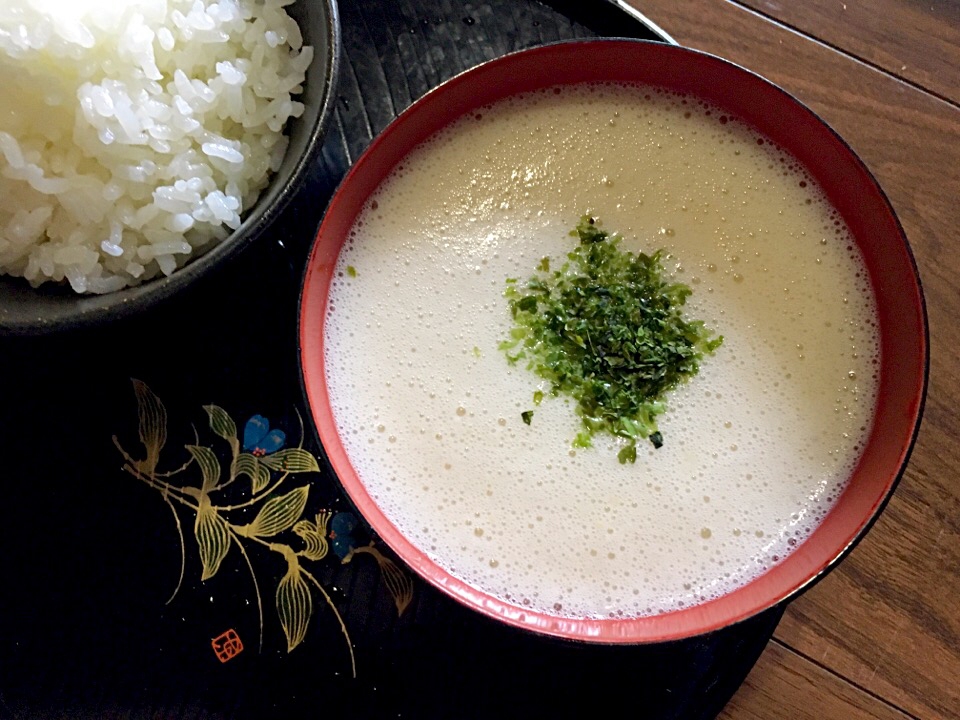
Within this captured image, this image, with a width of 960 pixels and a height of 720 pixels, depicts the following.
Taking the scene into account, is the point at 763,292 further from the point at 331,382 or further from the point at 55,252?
the point at 55,252

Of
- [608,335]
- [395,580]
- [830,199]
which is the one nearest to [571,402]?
[608,335]

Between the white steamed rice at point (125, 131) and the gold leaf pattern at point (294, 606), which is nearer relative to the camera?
the white steamed rice at point (125, 131)

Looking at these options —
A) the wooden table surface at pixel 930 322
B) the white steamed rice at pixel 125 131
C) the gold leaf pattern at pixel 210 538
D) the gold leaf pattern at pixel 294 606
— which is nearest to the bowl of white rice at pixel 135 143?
the white steamed rice at pixel 125 131

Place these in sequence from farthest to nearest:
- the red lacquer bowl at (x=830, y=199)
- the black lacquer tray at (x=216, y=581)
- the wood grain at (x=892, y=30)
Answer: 1. the wood grain at (x=892, y=30)
2. the black lacquer tray at (x=216, y=581)
3. the red lacquer bowl at (x=830, y=199)

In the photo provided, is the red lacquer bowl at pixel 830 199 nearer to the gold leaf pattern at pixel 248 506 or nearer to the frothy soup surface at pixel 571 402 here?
the frothy soup surface at pixel 571 402

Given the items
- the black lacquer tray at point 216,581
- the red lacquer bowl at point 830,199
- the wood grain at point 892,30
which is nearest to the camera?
the red lacquer bowl at point 830,199

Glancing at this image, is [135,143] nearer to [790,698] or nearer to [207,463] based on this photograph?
[207,463]

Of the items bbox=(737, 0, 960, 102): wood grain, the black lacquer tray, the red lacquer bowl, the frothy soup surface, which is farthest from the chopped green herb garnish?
bbox=(737, 0, 960, 102): wood grain

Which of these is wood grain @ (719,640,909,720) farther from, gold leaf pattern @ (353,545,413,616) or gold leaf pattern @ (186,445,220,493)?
gold leaf pattern @ (186,445,220,493)
